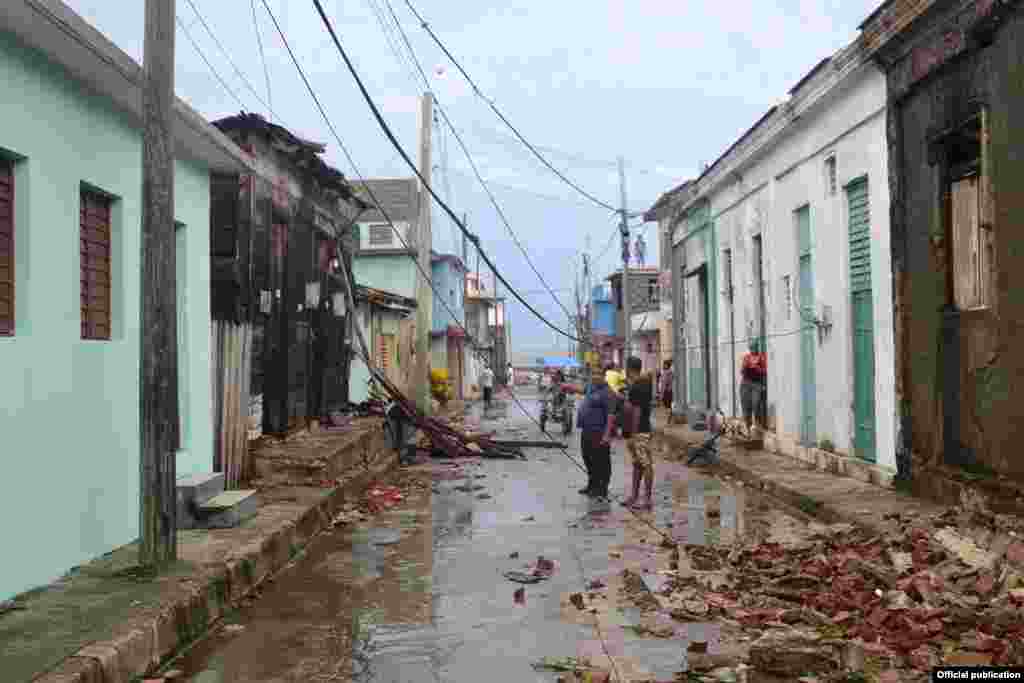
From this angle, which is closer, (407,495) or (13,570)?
(13,570)

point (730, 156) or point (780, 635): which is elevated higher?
point (730, 156)

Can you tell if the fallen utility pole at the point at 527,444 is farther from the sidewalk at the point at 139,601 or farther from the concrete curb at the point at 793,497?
the sidewalk at the point at 139,601

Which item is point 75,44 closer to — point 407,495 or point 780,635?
point 780,635

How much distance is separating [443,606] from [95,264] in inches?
160

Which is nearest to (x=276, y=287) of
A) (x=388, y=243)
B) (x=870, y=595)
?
(x=870, y=595)

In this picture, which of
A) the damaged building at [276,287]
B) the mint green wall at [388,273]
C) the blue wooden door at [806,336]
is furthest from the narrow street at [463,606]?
the mint green wall at [388,273]

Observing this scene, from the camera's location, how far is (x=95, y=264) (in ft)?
30.9

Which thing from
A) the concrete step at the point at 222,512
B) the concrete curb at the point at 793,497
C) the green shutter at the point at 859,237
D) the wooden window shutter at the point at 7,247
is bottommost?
the concrete curb at the point at 793,497

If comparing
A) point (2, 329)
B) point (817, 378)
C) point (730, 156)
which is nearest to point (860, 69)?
point (817, 378)

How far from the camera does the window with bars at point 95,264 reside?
30.0 feet

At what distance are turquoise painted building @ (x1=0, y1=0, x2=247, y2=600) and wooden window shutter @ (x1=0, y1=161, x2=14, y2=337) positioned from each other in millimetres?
13

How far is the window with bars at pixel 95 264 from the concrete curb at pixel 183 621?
2260mm

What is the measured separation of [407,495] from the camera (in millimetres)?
16219

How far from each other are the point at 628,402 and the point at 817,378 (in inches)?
139
